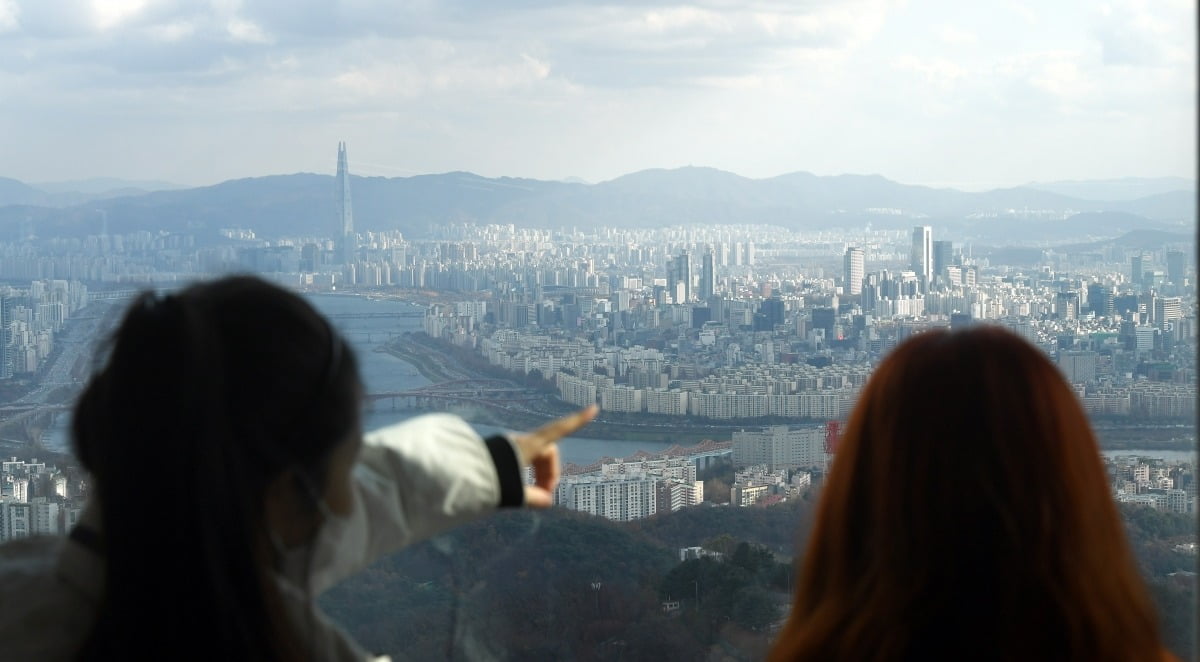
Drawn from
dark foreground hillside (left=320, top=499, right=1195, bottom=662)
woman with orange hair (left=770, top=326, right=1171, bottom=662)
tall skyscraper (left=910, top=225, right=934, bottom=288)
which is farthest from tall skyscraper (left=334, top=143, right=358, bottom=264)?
woman with orange hair (left=770, top=326, right=1171, bottom=662)

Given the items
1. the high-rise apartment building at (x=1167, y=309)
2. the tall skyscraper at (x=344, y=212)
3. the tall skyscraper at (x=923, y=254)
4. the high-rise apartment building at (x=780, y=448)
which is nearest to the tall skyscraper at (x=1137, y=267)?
the high-rise apartment building at (x=1167, y=309)

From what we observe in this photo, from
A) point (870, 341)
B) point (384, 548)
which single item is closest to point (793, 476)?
point (870, 341)

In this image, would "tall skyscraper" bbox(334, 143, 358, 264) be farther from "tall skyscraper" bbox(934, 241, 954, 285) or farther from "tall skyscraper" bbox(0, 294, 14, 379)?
"tall skyscraper" bbox(934, 241, 954, 285)

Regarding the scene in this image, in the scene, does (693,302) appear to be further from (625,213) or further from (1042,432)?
(1042,432)

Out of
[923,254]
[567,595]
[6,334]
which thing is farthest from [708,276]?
[6,334]

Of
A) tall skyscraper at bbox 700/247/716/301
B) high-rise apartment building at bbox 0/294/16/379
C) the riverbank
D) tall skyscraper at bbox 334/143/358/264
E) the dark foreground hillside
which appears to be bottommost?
the dark foreground hillside

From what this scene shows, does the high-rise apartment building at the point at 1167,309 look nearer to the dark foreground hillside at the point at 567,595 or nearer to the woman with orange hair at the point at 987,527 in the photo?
the dark foreground hillside at the point at 567,595
